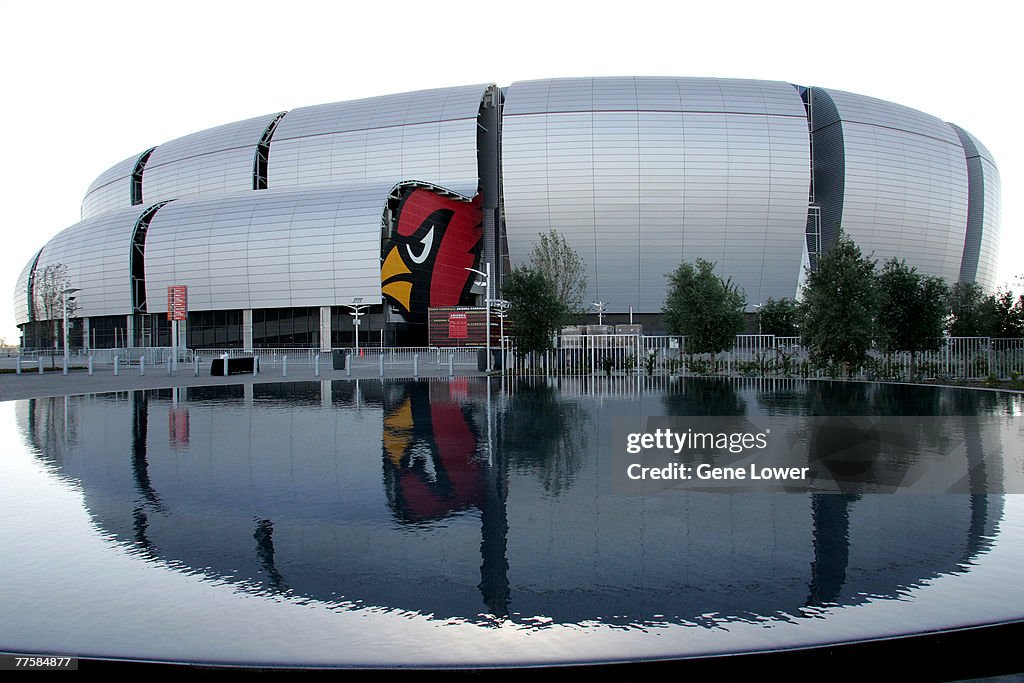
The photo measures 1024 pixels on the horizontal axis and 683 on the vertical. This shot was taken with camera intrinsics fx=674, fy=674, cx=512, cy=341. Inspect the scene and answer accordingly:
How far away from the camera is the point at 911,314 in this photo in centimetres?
3212

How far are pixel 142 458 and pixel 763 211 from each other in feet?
222

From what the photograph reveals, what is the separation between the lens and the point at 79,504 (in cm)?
743

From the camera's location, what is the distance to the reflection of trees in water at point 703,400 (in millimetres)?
17047

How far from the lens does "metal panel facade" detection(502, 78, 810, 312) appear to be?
67562mm

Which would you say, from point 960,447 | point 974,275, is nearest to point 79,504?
point 960,447

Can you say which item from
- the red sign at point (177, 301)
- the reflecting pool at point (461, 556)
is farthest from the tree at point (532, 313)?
the reflecting pool at point (461, 556)

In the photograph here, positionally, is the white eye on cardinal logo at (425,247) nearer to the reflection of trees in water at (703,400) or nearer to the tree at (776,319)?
the tree at (776,319)

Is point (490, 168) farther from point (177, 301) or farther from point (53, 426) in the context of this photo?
point (53, 426)

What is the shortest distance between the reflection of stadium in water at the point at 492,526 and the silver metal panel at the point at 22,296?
8520 centimetres

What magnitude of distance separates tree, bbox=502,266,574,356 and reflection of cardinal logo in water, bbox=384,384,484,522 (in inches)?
845

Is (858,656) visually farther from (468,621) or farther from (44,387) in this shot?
(44,387)

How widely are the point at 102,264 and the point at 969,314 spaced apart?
252ft

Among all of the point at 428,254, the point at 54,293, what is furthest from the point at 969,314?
the point at 54,293

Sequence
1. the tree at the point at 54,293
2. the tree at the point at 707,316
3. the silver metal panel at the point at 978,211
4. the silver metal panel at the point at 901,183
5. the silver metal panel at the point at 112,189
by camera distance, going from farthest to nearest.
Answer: the silver metal panel at the point at 112,189, the silver metal panel at the point at 978,211, the silver metal panel at the point at 901,183, the tree at the point at 54,293, the tree at the point at 707,316
